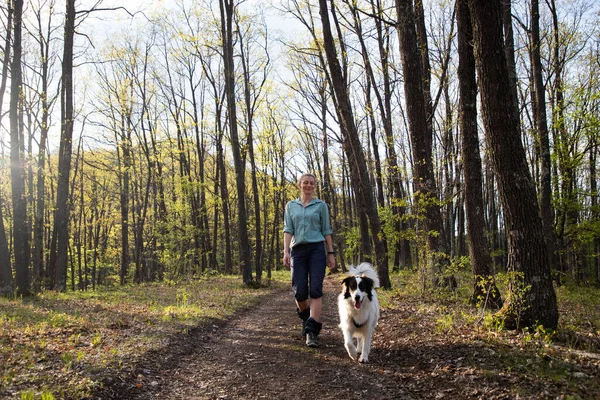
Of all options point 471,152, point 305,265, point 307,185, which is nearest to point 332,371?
point 305,265

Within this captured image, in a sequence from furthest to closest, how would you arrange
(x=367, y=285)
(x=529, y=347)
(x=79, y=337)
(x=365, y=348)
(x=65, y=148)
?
1. (x=65, y=148)
2. (x=79, y=337)
3. (x=367, y=285)
4. (x=365, y=348)
5. (x=529, y=347)

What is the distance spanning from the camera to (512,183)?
4766 millimetres

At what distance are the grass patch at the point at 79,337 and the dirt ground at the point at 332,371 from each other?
0.37 meters

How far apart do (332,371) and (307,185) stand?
2.51 m

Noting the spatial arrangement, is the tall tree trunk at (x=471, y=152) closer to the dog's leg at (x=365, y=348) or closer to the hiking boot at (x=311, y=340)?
the dog's leg at (x=365, y=348)

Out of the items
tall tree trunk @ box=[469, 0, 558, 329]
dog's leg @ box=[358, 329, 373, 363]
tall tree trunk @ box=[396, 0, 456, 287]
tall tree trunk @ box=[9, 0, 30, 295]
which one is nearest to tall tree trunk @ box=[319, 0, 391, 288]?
tall tree trunk @ box=[396, 0, 456, 287]

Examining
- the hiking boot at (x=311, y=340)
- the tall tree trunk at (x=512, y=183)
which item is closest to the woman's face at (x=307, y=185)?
the hiking boot at (x=311, y=340)

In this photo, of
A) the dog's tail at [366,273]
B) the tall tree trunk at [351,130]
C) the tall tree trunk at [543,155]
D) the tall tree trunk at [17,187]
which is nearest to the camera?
the dog's tail at [366,273]

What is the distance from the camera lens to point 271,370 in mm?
4562

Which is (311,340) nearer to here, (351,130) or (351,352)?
(351,352)

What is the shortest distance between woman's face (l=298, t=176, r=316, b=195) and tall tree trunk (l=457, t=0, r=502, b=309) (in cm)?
338

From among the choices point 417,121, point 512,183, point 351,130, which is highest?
point 351,130

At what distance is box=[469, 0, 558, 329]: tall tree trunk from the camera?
4.61 m

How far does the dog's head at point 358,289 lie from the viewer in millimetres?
4711
